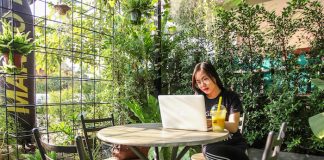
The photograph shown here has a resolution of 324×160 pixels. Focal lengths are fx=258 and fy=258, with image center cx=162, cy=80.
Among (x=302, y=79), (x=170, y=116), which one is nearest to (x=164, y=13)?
(x=302, y=79)

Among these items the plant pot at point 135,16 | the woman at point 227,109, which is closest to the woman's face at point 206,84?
the woman at point 227,109

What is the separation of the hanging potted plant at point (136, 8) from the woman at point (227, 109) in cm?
206

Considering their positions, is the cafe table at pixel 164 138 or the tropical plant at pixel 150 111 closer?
the cafe table at pixel 164 138

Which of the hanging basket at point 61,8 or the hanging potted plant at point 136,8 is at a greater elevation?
the hanging potted plant at point 136,8

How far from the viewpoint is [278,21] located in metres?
2.93

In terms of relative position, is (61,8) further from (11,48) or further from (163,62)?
(163,62)

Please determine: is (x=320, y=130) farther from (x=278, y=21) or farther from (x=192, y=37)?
(x=192, y=37)

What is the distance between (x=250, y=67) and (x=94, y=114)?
2.24 meters

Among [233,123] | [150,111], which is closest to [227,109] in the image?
[233,123]

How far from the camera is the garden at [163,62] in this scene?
8.93ft

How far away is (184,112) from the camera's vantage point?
163 cm

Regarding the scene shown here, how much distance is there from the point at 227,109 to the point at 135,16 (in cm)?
244

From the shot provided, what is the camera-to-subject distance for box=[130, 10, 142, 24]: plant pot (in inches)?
153

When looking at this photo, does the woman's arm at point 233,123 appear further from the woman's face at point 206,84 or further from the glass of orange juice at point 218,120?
the woman's face at point 206,84
